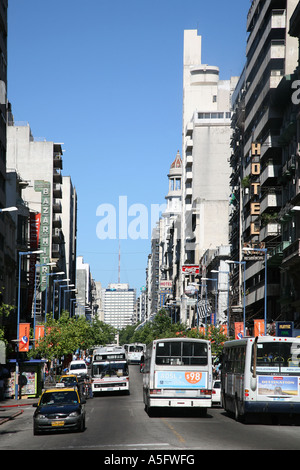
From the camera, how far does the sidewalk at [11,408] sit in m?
42.3

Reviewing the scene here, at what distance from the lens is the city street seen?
23125mm

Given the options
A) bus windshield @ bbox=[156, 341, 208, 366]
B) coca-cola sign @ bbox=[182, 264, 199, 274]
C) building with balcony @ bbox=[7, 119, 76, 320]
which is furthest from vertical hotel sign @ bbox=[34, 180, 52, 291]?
bus windshield @ bbox=[156, 341, 208, 366]

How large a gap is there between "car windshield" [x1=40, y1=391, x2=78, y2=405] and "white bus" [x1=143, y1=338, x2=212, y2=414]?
5.66 m

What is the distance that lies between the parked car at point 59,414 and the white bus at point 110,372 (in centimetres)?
3097

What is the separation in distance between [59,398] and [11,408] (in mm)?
19891

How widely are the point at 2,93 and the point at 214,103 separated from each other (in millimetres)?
98827

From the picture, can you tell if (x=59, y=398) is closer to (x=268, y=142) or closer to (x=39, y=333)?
(x=39, y=333)

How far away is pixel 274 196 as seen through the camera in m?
77.1

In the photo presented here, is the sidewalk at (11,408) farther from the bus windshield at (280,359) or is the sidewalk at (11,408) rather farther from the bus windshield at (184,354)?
the bus windshield at (280,359)

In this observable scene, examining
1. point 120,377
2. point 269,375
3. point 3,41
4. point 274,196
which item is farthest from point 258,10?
point 269,375

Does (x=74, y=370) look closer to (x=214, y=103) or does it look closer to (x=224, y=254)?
(x=224, y=254)

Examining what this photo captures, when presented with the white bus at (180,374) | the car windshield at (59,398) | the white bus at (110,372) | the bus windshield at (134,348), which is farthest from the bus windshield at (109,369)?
the bus windshield at (134,348)

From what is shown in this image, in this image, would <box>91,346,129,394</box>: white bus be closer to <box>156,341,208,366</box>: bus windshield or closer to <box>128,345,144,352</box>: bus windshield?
<box>156,341,208,366</box>: bus windshield

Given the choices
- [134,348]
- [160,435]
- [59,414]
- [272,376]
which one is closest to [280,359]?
[272,376]
